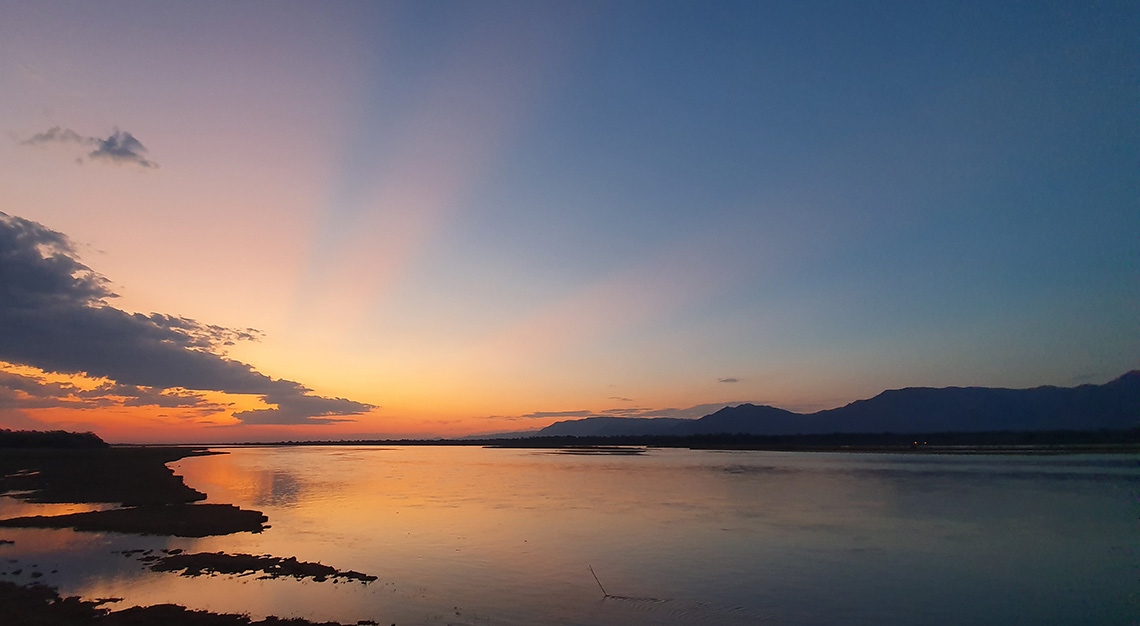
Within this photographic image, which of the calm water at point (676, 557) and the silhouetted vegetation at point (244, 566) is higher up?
the silhouetted vegetation at point (244, 566)

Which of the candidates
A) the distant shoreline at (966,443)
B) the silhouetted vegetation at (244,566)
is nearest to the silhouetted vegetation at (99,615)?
the silhouetted vegetation at (244,566)

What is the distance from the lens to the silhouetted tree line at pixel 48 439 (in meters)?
117

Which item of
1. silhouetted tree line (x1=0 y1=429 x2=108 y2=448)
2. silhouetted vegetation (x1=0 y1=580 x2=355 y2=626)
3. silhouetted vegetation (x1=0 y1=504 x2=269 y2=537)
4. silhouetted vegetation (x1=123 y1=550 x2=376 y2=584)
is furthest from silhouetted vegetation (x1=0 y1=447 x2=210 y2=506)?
silhouetted tree line (x1=0 y1=429 x2=108 y2=448)

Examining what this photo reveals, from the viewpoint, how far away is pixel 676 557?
65.8 ft

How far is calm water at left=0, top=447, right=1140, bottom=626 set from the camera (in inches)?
570

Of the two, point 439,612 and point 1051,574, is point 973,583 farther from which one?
point 439,612

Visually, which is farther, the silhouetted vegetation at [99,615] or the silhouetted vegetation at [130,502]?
the silhouetted vegetation at [130,502]

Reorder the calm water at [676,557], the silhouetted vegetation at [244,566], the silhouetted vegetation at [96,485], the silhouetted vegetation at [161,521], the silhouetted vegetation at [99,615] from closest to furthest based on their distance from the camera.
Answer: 1. the silhouetted vegetation at [99,615]
2. the calm water at [676,557]
3. the silhouetted vegetation at [244,566]
4. the silhouetted vegetation at [161,521]
5. the silhouetted vegetation at [96,485]

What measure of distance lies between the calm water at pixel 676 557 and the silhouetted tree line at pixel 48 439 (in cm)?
11917

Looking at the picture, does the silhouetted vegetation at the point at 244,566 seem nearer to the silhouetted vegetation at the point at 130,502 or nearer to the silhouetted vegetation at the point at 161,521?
the silhouetted vegetation at the point at 161,521

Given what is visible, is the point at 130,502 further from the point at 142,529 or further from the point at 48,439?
the point at 48,439

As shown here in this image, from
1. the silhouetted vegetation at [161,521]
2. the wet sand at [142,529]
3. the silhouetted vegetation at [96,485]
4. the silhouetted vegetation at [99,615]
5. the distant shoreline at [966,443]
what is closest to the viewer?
the silhouetted vegetation at [99,615]

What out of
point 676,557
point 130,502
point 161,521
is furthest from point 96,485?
point 676,557

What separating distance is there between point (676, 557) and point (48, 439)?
15841 centimetres
